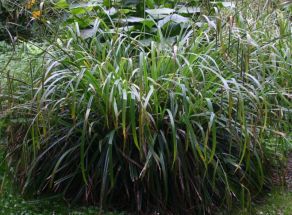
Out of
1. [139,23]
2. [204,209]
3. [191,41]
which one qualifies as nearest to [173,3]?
[139,23]

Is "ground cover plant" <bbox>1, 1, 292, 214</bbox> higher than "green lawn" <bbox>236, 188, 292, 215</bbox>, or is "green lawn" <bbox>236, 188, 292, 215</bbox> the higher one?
"ground cover plant" <bbox>1, 1, 292, 214</bbox>

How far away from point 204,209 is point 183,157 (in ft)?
1.40

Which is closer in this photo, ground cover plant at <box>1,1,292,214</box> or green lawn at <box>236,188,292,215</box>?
ground cover plant at <box>1,1,292,214</box>

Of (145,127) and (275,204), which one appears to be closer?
(145,127)

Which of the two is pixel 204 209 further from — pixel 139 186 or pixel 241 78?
pixel 241 78

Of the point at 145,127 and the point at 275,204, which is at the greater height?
the point at 145,127

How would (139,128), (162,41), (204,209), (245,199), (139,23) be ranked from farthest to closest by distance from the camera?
(139,23), (162,41), (245,199), (204,209), (139,128)

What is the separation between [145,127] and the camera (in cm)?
373

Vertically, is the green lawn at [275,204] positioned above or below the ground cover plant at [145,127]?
below

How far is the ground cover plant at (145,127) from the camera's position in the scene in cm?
377

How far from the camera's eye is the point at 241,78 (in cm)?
408

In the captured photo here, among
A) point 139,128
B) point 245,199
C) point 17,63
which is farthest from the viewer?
point 17,63

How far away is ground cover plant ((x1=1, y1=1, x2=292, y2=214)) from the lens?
377 centimetres

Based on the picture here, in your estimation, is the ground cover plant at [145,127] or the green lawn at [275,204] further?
the green lawn at [275,204]
